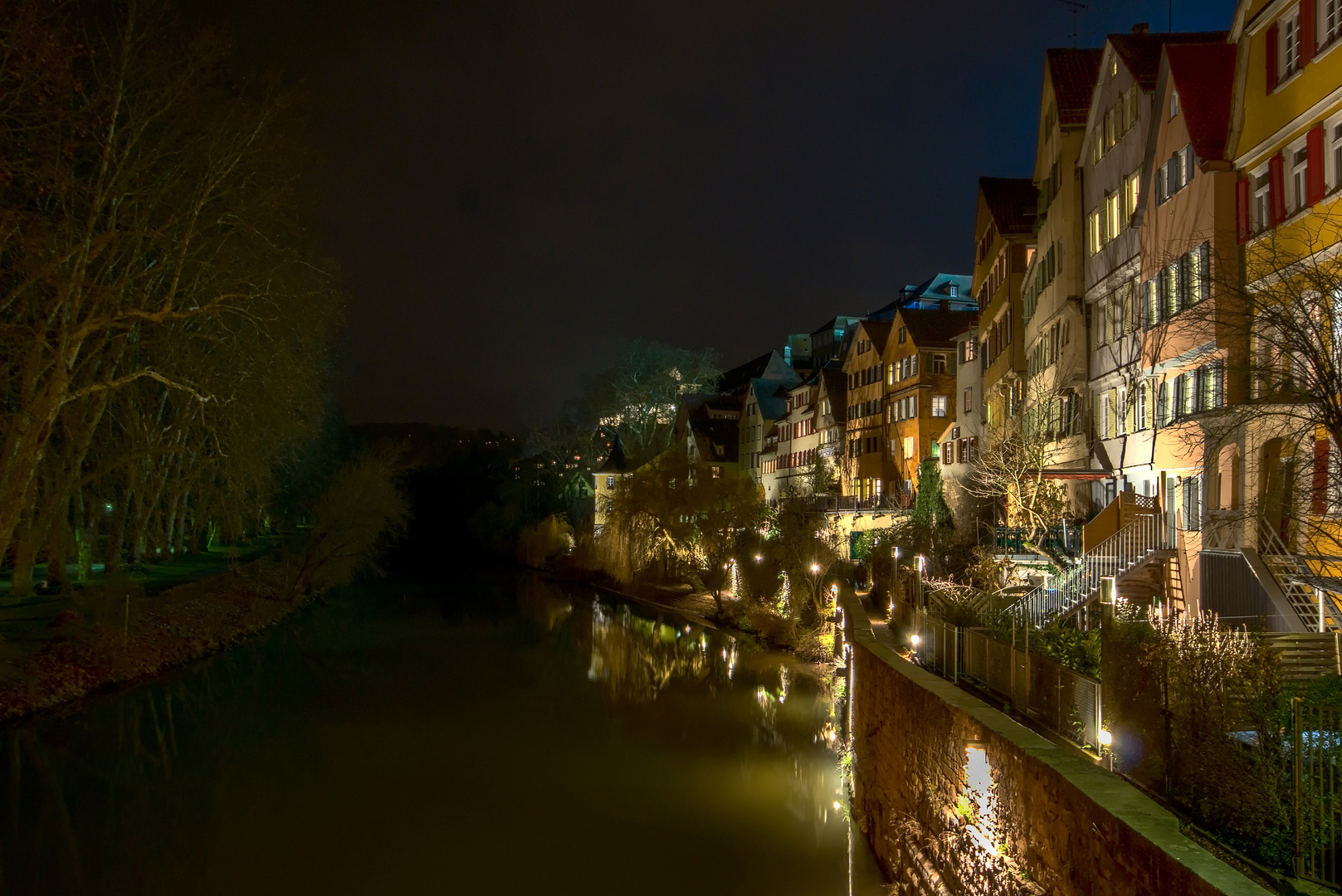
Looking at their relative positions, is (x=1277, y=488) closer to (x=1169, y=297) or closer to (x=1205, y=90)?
(x=1169, y=297)

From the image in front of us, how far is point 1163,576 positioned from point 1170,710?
35.9 ft

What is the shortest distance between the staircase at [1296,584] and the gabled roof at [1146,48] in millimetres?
11414

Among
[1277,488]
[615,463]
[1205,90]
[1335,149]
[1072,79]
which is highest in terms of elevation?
[1072,79]

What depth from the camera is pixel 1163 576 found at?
18.9m

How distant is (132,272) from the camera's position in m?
22.5

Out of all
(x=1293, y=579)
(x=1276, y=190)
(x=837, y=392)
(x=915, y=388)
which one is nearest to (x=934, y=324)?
(x=915, y=388)

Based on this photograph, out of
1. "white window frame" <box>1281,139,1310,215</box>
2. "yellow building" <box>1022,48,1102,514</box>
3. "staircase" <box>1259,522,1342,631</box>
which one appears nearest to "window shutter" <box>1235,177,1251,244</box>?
"white window frame" <box>1281,139,1310,215</box>

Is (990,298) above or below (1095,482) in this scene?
above

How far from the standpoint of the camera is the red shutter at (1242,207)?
55.8 ft

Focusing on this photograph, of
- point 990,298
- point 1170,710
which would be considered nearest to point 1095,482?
point 990,298

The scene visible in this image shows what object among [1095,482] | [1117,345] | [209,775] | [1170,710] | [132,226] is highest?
[132,226]

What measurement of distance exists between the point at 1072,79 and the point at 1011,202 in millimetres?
5845

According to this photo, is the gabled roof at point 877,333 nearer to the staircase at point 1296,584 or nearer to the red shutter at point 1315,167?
the red shutter at point 1315,167

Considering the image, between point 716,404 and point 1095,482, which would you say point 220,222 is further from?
point 716,404
